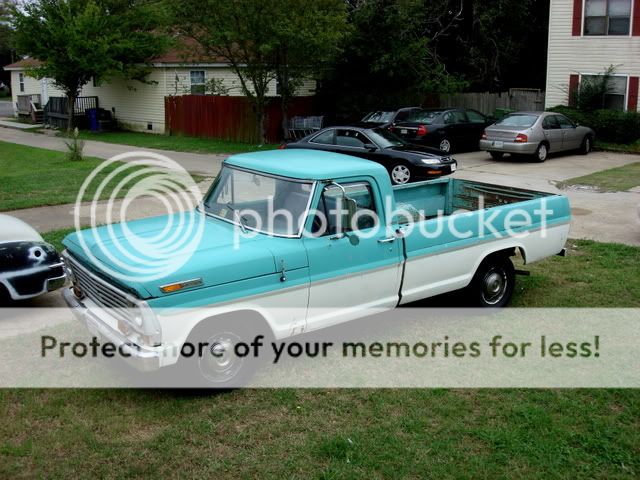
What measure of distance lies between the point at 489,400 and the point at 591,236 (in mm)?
6672

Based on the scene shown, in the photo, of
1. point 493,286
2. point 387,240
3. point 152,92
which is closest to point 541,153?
point 493,286

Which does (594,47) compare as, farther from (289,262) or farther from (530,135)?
(289,262)

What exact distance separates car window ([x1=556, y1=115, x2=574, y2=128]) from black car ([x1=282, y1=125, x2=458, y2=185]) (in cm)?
704

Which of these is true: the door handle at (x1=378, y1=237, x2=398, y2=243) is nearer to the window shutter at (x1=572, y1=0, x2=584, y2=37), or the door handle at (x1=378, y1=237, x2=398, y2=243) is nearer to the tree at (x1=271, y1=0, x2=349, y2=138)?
the tree at (x1=271, y1=0, x2=349, y2=138)

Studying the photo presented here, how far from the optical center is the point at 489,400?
5848mm

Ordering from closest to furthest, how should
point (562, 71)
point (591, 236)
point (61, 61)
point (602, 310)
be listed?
point (602, 310) → point (591, 236) → point (562, 71) → point (61, 61)

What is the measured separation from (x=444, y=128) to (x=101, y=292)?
57.7ft

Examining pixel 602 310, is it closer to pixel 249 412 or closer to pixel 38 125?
pixel 249 412

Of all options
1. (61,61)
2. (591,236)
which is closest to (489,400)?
(591,236)

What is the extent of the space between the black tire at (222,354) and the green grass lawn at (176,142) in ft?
60.9

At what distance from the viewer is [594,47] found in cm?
2569

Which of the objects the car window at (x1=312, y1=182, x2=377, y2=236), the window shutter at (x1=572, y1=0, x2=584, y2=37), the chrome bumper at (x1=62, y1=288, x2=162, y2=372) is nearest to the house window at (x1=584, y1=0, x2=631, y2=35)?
the window shutter at (x1=572, y1=0, x2=584, y2=37)

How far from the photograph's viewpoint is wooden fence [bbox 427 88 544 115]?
29047mm

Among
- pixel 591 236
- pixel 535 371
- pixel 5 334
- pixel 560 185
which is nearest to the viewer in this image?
pixel 535 371
